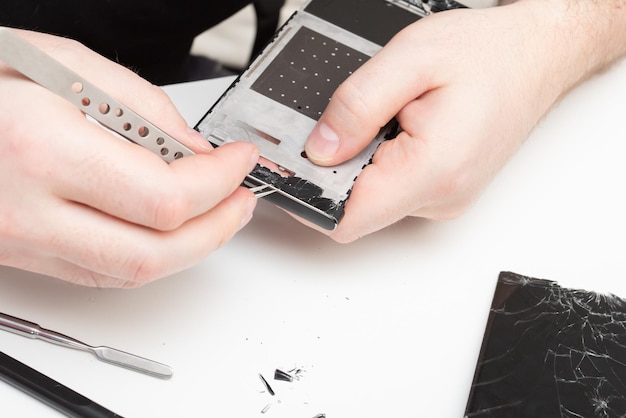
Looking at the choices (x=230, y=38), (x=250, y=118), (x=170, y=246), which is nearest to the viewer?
(x=170, y=246)

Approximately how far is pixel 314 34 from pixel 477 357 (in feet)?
1.25

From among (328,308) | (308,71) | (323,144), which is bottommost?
(328,308)

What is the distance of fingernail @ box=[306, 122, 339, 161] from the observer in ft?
2.13

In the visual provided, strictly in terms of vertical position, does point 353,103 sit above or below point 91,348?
above

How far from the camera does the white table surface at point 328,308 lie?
0.61 m

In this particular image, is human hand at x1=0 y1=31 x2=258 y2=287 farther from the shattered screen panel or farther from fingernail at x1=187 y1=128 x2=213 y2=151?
the shattered screen panel

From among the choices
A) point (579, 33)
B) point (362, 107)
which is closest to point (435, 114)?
point (362, 107)

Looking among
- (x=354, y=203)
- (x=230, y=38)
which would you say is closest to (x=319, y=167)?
(x=354, y=203)

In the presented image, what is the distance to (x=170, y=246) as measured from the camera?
22.7 inches

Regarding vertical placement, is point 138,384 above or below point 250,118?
below

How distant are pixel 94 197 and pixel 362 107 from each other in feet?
0.84

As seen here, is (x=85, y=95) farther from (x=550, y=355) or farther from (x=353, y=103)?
(x=550, y=355)

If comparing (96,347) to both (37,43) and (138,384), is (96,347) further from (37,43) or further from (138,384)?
(37,43)

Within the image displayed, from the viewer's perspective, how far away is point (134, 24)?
1033 millimetres
